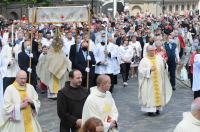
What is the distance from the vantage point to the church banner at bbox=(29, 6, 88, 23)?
48.0ft

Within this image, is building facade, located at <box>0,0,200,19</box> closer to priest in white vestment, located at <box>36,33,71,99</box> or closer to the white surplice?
priest in white vestment, located at <box>36,33,71,99</box>

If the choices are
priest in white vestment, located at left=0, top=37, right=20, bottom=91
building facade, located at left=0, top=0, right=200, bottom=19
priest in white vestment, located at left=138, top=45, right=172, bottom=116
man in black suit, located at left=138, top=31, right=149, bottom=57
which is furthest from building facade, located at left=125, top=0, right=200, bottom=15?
priest in white vestment, located at left=138, top=45, right=172, bottom=116

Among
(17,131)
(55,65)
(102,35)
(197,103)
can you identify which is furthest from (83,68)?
(197,103)

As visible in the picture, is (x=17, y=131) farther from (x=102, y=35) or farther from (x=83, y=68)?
(x=102, y=35)

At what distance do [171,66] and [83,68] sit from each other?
3.86 m

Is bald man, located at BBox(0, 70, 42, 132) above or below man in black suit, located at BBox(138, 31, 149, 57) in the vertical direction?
below

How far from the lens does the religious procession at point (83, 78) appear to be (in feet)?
28.4

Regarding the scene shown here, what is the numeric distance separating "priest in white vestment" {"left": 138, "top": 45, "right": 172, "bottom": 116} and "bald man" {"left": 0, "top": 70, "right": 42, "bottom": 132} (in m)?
5.29

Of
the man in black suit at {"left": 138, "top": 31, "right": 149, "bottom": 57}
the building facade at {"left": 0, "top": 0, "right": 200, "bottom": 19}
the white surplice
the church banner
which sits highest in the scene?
the building facade at {"left": 0, "top": 0, "right": 200, "bottom": 19}

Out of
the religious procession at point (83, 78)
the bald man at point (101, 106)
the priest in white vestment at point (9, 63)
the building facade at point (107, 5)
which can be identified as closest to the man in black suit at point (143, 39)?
the religious procession at point (83, 78)

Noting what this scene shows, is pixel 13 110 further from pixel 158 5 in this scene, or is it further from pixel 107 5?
pixel 158 5

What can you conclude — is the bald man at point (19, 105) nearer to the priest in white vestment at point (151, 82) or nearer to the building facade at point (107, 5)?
the priest in white vestment at point (151, 82)

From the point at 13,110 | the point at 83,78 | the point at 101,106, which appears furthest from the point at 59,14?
the point at 101,106

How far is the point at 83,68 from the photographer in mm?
16609
